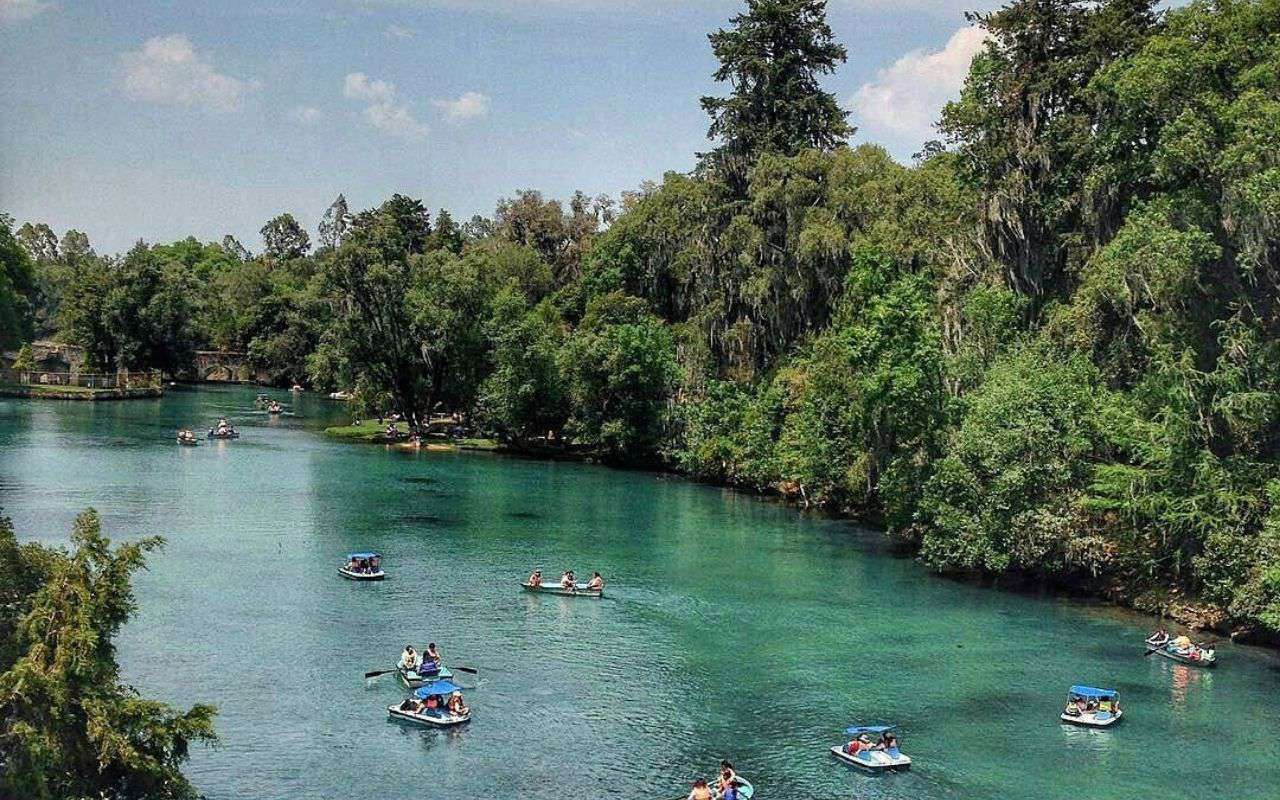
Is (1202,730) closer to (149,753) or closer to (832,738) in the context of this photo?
(832,738)

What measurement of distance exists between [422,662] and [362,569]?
52.4ft

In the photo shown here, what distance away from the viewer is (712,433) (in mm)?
92938

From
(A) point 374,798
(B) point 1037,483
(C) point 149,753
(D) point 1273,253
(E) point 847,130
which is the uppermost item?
(E) point 847,130

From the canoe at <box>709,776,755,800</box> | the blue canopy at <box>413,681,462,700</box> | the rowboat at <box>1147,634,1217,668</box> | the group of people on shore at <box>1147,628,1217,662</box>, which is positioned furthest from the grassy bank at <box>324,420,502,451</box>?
the canoe at <box>709,776,755,800</box>

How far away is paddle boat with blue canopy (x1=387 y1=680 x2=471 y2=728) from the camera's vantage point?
120 feet

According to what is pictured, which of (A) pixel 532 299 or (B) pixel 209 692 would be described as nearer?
(B) pixel 209 692

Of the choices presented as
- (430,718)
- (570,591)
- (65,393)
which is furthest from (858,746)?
(65,393)

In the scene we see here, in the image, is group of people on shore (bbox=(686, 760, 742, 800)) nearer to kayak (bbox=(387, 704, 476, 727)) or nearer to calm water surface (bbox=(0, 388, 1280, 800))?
calm water surface (bbox=(0, 388, 1280, 800))

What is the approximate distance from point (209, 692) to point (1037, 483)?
37.1m

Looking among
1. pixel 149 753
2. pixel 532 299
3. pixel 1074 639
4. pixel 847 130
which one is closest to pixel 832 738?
pixel 1074 639

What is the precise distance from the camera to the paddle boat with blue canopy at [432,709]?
36.7 m

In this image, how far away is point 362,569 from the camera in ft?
182

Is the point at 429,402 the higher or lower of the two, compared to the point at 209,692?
higher

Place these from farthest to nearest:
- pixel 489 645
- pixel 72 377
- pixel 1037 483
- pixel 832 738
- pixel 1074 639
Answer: pixel 72 377 → pixel 1037 483 → pixel 1074 639 → pixel 489 645 → pixel 832 738
